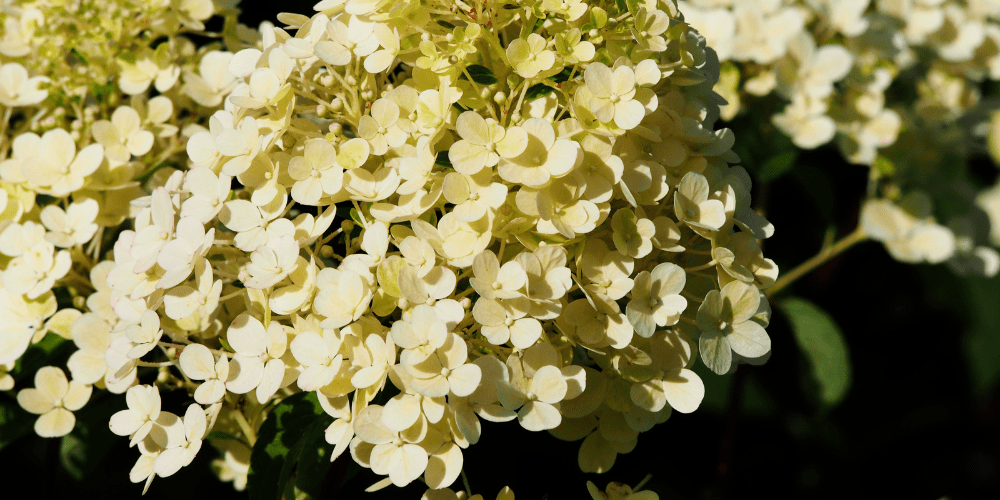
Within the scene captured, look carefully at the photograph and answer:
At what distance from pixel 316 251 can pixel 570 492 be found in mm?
412

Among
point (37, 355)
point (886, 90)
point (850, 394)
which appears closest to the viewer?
point (37, 355)

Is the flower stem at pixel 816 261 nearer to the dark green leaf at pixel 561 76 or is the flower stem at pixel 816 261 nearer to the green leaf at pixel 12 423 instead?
the dark green leaf at pixel 561 76

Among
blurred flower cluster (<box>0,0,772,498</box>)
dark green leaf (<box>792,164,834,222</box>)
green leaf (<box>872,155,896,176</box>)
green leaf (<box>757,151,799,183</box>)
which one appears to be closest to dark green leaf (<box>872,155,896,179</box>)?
green leaf (<box>872,155,896,176</box>)

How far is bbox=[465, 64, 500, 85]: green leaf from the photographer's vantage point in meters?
0.66

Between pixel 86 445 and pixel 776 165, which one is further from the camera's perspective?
pixel 776 165

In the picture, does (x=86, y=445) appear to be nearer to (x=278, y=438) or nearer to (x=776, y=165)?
(x=278, y=438)

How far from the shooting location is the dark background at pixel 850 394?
155 cm

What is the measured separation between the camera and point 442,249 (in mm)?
614

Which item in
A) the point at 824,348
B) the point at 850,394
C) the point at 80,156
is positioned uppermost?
the point at 80,156

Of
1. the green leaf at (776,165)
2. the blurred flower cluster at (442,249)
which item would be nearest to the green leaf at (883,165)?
the green leaf at (776,165)

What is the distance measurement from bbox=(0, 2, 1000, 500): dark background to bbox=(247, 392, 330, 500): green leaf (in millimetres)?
527

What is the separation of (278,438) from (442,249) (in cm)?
28

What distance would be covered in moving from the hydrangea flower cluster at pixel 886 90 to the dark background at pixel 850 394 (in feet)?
0.34

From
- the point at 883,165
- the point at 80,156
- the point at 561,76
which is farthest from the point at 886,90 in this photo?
the point at 80,156
